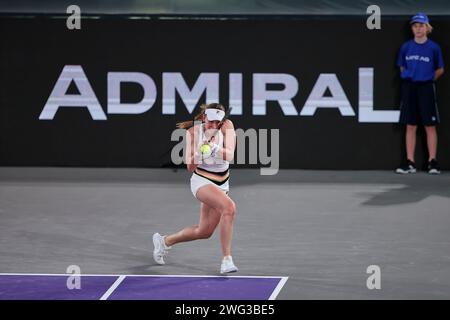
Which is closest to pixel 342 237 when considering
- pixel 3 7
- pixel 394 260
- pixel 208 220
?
pixel 394 260

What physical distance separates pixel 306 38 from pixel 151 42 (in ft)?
7.63

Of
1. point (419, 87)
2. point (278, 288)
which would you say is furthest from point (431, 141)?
point (278, 288)

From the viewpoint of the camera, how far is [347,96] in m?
17.2

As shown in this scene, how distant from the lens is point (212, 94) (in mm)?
17266

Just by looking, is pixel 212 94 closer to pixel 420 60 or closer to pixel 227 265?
pixel 420 60

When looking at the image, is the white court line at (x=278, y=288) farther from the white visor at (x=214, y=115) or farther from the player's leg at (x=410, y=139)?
the player's leg at (x=410, y=139)

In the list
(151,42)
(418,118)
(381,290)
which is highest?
(151,42)

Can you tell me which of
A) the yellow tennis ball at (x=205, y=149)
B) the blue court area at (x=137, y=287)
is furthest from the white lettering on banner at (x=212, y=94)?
the blue court area at (x=137, y=287)

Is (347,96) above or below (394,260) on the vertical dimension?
above

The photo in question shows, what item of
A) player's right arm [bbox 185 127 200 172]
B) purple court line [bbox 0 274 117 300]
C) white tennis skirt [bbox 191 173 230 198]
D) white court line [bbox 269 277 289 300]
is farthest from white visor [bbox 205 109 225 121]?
purple court line [bbox 0 274 117 300]

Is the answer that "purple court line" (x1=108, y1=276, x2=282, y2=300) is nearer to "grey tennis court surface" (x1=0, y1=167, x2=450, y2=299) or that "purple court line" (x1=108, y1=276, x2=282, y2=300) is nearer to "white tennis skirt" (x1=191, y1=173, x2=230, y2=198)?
"grey tennis court surface" (x1=0, y1=167, x2=450, y2=299)

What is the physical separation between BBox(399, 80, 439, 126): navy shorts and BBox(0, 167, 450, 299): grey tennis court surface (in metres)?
0.85

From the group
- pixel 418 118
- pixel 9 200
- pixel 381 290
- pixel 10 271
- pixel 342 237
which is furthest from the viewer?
pixel 418 118

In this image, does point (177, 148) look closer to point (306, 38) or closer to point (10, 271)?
point (306, 38)
